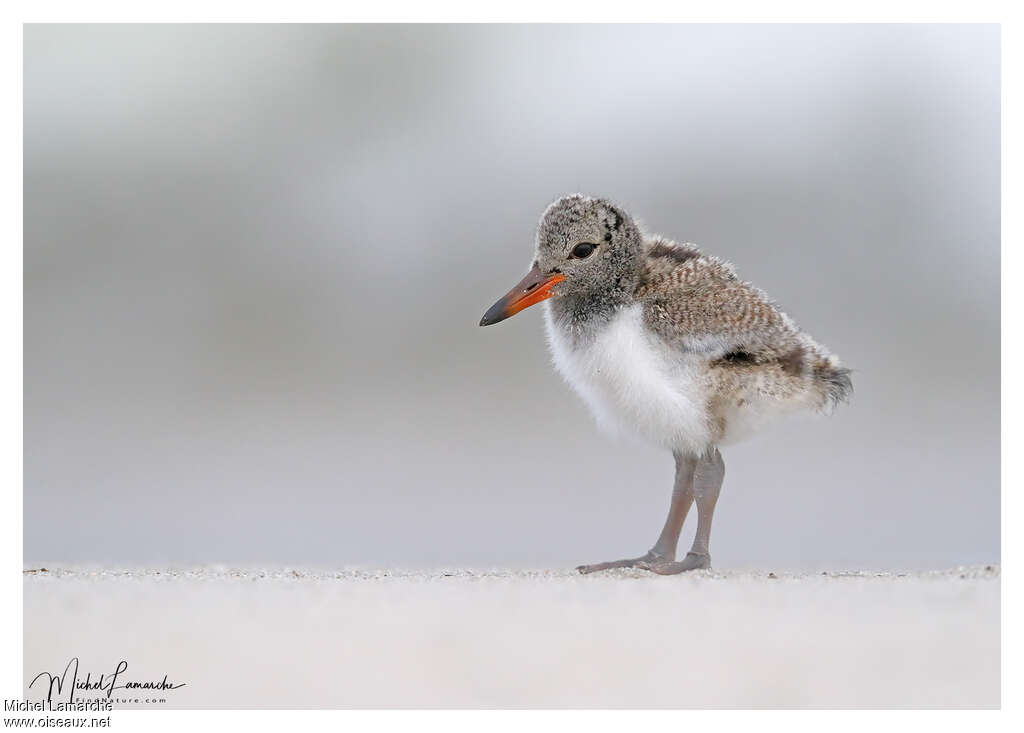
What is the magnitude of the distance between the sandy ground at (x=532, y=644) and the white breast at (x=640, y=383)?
651 millimetres

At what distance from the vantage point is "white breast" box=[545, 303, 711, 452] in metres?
4.13

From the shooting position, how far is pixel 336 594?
3688 millimetres

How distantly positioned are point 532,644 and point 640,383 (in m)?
1.17

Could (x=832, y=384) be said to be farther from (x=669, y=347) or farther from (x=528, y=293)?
(x=528, y=293)

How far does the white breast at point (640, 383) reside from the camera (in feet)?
13.6

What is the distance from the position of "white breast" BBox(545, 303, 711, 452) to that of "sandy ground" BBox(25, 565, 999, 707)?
65 centimetres

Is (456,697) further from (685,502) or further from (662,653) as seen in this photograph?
(685,502)

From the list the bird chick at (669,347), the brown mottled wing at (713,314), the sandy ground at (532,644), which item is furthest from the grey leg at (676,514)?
the sandy ground at (532,644)

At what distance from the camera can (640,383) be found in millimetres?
4156

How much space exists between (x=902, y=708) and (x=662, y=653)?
582 millimetres

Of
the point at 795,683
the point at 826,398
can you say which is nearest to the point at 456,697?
the point at 795,683
